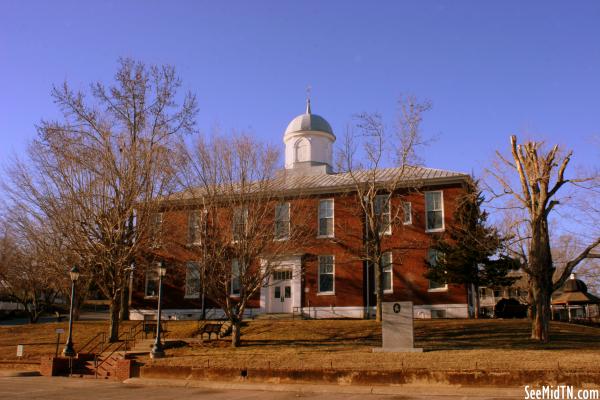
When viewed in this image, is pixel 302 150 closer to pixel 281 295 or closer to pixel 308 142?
pixel 308 142

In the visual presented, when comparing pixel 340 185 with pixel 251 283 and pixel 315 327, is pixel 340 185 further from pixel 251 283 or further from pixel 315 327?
pixel 251 283

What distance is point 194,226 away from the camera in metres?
26.5

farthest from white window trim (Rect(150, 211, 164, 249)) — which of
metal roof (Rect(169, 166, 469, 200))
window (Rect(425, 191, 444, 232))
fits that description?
window (Rect(425, 191, 444, 232))

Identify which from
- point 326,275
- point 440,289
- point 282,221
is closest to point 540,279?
point 440,289

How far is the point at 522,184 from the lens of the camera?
74.7 ft

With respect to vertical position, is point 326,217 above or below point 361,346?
above

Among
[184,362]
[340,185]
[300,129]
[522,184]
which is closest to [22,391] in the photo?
[184,362]

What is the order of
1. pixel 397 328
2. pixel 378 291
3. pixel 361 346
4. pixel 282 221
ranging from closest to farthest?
pixel 397 328 → pixel 361 346 → pixel 282 221 → pixel 378 291

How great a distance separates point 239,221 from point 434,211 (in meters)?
13.5

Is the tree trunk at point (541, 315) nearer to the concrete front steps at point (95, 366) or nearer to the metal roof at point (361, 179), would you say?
the metal roof at point (361, 179)

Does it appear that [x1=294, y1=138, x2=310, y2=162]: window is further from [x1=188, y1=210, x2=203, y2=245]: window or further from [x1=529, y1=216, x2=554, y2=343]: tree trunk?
[x1=529, y1=216, x2=554, y2=343]: tree trunk

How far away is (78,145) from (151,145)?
10.9 ft
